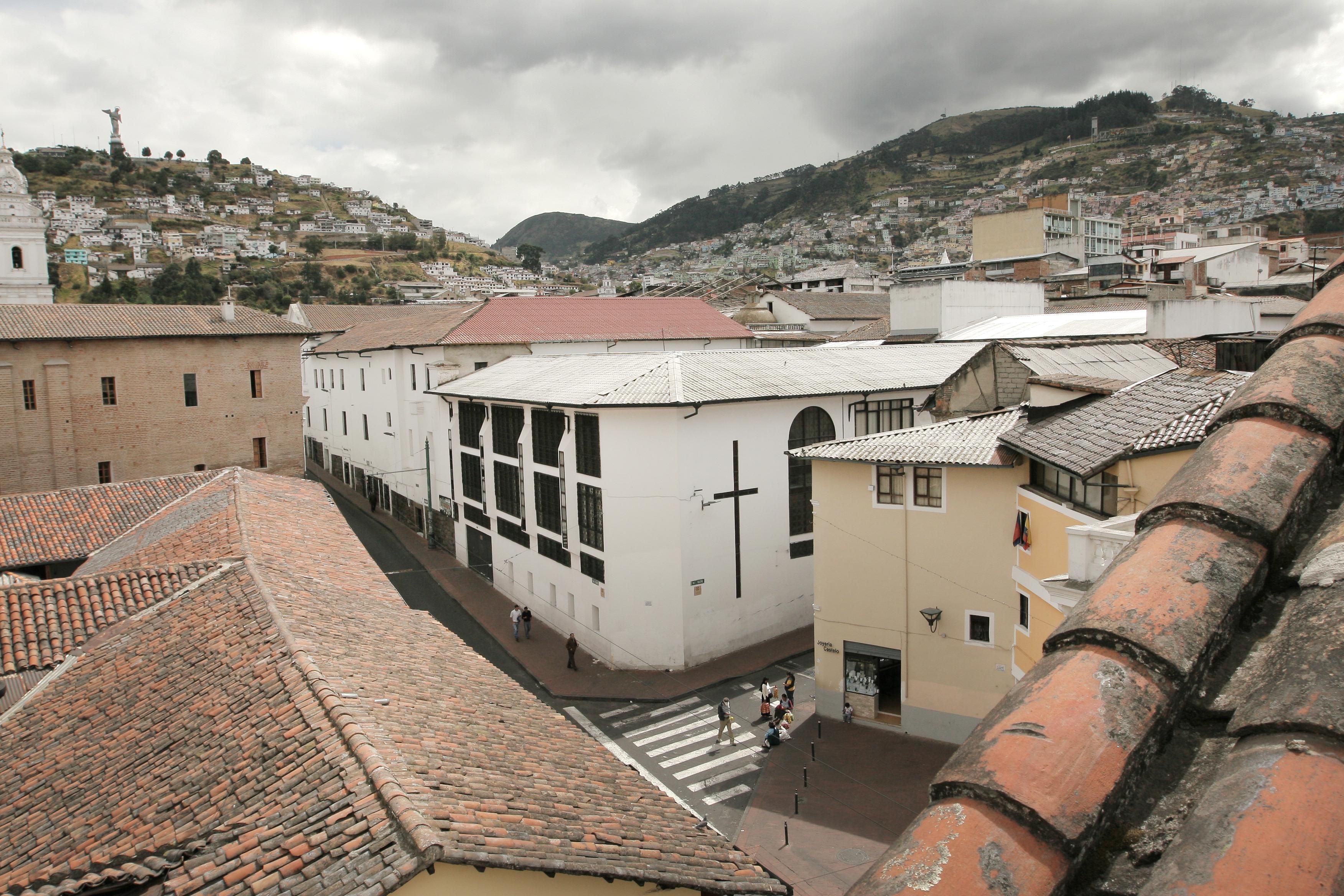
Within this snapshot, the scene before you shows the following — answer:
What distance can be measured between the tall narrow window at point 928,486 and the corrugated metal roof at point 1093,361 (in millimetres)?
5096

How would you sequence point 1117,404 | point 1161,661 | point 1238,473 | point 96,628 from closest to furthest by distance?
point 1161,661, point 1238,473, point 96,628, point 1117,404

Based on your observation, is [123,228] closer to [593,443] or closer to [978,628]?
[593,443]

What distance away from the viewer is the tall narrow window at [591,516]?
26.0m

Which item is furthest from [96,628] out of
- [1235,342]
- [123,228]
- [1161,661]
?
[123,228]

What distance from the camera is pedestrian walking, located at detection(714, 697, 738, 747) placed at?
68.5ft

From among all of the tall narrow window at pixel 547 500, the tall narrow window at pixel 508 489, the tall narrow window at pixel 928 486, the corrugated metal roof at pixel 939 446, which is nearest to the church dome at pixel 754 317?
the tall narrow window at pixel 508 489

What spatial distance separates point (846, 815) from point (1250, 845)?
16.9 meters

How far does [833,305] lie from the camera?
68.1 metres

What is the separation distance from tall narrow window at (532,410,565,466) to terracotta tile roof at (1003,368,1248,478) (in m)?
14.5

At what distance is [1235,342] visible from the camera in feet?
73.5

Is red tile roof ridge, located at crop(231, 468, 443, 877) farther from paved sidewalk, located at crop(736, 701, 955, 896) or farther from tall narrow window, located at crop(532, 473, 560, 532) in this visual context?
tall narrow window, located at crop(532, 473, 560, 532)

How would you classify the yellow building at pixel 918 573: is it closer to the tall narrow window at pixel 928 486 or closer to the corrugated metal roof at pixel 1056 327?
the tall narrow window at pixel 928 486

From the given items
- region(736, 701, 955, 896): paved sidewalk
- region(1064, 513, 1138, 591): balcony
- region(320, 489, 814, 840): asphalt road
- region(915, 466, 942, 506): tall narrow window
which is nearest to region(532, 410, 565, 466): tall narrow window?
region(320, 489, 814, 840): asphalt road

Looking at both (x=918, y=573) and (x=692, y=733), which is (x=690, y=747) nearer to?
(x=692, y=733)
